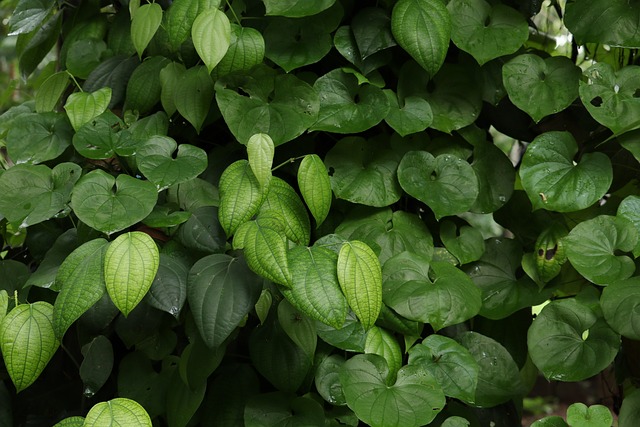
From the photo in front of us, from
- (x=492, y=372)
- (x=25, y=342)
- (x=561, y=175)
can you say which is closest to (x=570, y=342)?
(x=492, y=372)

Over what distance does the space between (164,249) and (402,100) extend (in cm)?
53

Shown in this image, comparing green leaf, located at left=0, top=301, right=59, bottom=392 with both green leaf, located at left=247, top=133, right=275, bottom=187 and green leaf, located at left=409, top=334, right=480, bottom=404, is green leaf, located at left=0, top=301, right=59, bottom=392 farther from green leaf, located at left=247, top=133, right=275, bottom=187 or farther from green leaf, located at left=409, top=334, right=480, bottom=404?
green leaf, located at left=409, top=334, right=480, bottom=404

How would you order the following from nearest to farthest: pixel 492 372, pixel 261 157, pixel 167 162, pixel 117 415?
pixel 117 415 → pixel 261 157 → pixel 167 162 → pixel 492 372

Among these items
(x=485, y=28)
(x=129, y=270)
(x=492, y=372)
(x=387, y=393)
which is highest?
(x=485, y=28)

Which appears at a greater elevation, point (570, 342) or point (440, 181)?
point (440, 181)

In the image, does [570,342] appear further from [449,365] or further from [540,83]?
[540,83]

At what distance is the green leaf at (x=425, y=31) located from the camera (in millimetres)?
1265

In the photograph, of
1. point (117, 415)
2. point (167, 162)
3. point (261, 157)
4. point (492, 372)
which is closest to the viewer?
point (117, 415)

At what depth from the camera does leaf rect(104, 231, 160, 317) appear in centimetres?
103

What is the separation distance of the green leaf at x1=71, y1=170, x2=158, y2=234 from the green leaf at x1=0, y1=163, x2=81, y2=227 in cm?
8

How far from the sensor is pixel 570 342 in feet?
4.08

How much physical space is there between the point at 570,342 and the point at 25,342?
89 centimetres

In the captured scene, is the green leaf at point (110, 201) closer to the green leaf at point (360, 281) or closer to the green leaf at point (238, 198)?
the green leaf at point (238, 198)

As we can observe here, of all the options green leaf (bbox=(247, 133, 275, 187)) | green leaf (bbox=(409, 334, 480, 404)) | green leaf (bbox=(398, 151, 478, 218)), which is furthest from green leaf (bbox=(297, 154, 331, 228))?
green leaf (bbox=(409, 334, 480, 404))
